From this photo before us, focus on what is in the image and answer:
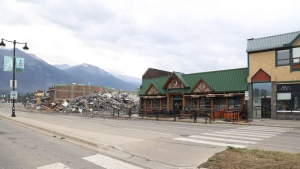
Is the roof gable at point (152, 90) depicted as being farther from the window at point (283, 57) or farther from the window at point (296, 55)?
the window at point (296, 55)

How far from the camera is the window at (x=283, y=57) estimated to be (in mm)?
27703

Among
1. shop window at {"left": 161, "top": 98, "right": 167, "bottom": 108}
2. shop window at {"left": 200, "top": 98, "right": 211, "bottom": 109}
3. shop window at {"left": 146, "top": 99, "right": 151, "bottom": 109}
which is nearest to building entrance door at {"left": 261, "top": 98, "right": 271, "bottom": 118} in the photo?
shop window at {"left": 200, "top": 98, "right": 211, "bottom": 109}

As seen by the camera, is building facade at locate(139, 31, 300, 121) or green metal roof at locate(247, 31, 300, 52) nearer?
building facade at locate(139, 31, 300, 121)

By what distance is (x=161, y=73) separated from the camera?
185 ft

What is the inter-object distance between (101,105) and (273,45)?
124 feet

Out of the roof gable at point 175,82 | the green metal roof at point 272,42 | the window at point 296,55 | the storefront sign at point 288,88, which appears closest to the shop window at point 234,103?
the storefront sign at point 288,88

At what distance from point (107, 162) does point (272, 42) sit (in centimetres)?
2605

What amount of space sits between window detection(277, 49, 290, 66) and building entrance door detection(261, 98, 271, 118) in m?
4.08

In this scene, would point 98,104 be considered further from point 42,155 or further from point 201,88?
point 42,155

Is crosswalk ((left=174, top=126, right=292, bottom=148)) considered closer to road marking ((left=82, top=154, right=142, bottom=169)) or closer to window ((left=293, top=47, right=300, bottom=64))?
road marking ((left=82, top=154, right=142, bottom=169))

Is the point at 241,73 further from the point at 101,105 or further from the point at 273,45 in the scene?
the point at 101,105

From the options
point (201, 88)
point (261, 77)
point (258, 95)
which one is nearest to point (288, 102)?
point (258, 95)

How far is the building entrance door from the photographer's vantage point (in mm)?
28844

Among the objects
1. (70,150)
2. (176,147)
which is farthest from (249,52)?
(70,150)
